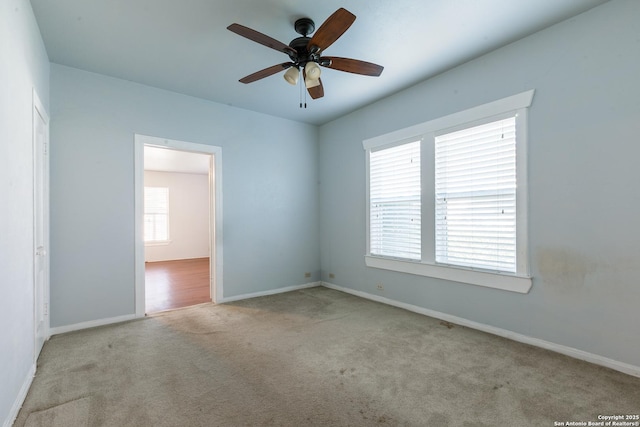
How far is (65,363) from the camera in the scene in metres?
2.45

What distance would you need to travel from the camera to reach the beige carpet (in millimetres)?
1784

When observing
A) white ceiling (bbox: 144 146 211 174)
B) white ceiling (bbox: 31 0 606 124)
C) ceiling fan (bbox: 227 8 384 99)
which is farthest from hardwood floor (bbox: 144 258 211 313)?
ceiling fan (bbox: 227 8 384 99)

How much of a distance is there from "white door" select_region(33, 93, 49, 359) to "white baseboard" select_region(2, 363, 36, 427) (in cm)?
40

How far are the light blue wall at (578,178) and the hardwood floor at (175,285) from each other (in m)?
3.74

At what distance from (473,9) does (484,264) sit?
232 centimetres

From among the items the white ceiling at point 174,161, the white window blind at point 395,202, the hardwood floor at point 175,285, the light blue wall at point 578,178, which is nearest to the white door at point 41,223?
the hardwood floor at point 175,285

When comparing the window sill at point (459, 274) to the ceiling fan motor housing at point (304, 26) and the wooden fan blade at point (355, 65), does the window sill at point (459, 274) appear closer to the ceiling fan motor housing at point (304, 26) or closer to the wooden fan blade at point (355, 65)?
the wooden fan blade at point (355, 65)

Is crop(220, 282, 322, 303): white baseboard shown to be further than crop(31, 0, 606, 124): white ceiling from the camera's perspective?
Yes

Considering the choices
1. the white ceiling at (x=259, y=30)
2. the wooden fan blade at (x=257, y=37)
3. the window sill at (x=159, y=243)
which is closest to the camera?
the wooden fan blade at (x=257, y=37)

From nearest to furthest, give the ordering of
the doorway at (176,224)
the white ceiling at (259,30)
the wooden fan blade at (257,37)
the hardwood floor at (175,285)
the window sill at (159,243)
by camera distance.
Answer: the wooden fan blade at (257,37)
the white ceiling at (259,30)
the doorway at (176,224)
the hardwood floor at (175,285)
the window sill at (159,243)

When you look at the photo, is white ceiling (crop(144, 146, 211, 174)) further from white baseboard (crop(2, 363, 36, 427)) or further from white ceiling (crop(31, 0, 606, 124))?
white baseboard (crop(2, 363, 36, 427))

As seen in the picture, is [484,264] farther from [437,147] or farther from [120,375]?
[120,375]

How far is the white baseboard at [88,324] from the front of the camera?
3.09m

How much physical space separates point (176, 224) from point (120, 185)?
5.72 metres
